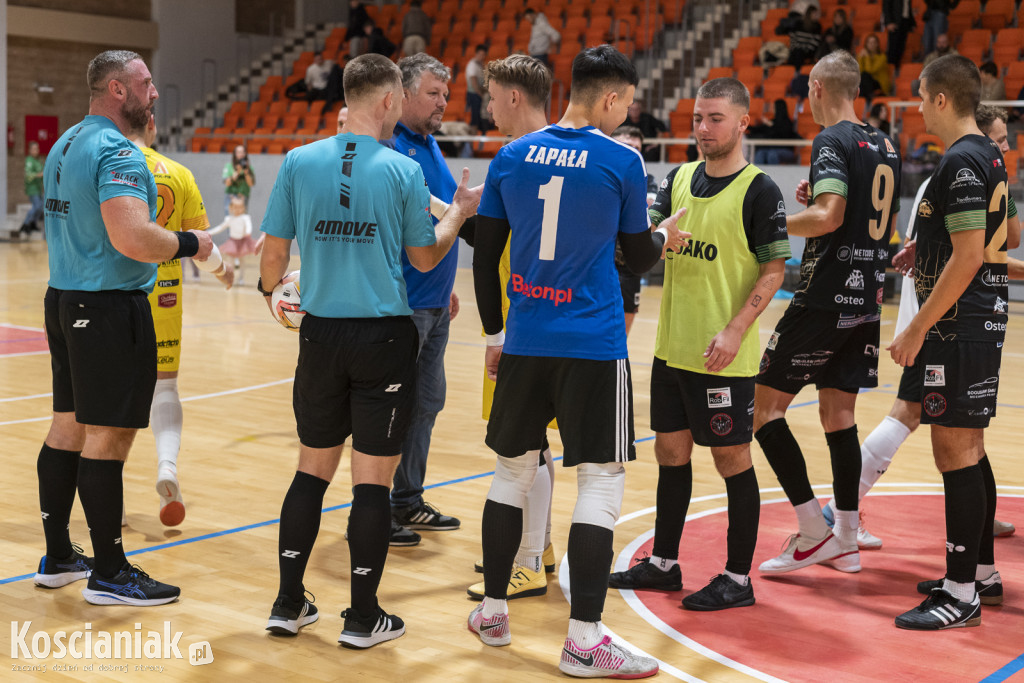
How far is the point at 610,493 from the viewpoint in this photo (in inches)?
138

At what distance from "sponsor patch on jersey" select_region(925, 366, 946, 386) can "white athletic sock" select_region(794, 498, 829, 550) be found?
813 mm

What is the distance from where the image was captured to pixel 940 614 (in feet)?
12.7

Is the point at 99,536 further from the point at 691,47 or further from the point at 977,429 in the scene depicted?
the point at 691,47

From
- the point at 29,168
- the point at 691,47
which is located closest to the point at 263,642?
the point at 691,47

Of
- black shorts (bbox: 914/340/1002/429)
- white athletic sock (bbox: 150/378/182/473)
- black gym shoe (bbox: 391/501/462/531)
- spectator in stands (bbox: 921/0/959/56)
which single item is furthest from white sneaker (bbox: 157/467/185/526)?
spectator in stands (bbox: 921/0/959/56)

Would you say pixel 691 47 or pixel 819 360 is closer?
pixel 819 360

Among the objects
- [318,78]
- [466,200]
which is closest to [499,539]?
[466,200]

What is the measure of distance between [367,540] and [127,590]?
39.2 inches

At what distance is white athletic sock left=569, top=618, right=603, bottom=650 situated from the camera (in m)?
3.45

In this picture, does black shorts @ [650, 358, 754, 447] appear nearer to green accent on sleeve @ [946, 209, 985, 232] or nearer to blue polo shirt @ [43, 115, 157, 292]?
green accent on sleeve @ [946, 209, 985, 232]

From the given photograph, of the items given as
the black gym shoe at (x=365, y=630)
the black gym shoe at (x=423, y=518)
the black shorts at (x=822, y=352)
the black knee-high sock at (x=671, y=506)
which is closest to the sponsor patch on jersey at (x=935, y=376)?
the black shorts at (x=822, y=352)

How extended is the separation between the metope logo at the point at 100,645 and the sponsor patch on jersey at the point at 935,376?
257 centimetres

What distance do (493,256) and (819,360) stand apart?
63.4 inches

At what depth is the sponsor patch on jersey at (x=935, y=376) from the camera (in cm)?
389
